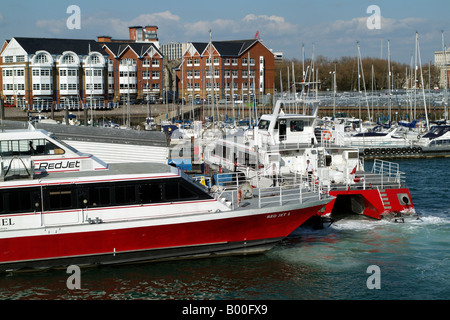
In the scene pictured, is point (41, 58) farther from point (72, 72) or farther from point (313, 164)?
point (313, 164)

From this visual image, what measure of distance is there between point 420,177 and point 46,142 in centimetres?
3238

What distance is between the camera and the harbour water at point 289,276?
17.8 metres

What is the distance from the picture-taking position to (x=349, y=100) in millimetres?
98438

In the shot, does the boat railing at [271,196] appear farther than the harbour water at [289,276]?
Yes

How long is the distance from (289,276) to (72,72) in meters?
77.6

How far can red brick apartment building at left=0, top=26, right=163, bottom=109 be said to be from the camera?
86500 millimetres

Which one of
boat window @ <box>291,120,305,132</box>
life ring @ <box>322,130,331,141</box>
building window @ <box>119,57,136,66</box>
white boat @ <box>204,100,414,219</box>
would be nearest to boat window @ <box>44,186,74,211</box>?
white boat @ <box>204,100,414,219</box>

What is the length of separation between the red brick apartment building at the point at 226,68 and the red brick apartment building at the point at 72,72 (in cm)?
645

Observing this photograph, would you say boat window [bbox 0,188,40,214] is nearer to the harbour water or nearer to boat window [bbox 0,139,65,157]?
the harbour water

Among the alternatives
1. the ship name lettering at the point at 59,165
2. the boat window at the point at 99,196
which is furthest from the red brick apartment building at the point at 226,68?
the boat window at the point at 99,196

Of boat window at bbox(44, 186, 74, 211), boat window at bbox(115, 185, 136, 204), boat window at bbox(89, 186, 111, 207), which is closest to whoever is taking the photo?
boat window at bbox(44, 186, 74, 211)

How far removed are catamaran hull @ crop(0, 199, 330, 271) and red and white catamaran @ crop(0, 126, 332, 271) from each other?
3cm
